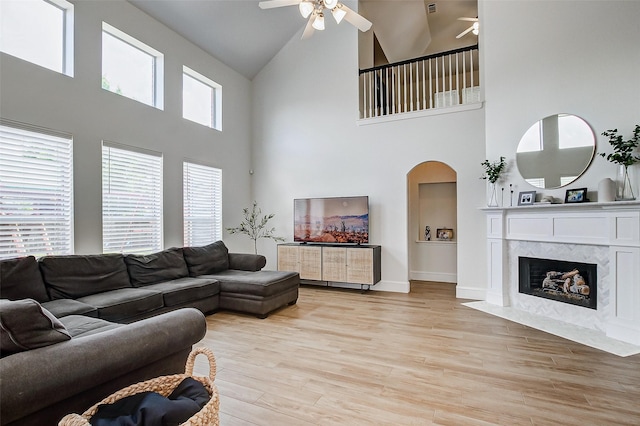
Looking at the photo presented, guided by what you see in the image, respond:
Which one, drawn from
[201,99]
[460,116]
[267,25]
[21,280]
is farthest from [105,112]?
[460,116]

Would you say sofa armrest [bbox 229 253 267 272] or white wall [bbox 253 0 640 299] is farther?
sofa armrest [bbox 229 253 267 272]

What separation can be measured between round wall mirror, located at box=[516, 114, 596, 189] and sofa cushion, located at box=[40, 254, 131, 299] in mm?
5293

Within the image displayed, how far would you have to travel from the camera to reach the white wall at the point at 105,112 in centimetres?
330

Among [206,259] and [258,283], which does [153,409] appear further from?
[206,259]

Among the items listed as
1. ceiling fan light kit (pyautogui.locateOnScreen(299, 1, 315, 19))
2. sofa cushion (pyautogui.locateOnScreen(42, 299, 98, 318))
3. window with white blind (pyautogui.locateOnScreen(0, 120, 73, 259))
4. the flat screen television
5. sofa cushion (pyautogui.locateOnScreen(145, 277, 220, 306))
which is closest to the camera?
sofa cushion (pyautogui.locateOnScreen(42, 299, 98, 318))

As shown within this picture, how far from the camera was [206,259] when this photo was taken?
4.63 m

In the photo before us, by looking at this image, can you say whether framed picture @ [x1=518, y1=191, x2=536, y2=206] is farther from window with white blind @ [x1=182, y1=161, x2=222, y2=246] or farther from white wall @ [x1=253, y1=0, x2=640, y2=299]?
window with white blind @ [x1=182, y1=161, x2=222, y2=246]

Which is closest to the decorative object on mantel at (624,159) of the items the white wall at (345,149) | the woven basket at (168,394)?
the white wall at (345,149)

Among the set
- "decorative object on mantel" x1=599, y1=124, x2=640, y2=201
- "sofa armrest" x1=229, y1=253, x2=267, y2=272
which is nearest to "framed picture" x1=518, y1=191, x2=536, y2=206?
"decorative object on mantel" x1=599, y1=124, x2=640, y2=201

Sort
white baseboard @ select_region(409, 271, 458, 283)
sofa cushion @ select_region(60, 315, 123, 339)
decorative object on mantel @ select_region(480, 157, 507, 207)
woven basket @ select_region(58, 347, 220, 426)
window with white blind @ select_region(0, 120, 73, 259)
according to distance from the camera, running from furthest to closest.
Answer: white baseboard @ select_region(409, 271, 458, 283) < decorative object on mantel @ select_region(480, 157, 507, 207) < window with white blind @ select_region(0, 120, 73, 259) < sofa cushion @ select_region(60, 315, 123, 339) < woven basket @ select_region(58, 347, 220, 426)

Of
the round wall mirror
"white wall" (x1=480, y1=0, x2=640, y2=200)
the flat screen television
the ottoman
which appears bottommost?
the ottoman

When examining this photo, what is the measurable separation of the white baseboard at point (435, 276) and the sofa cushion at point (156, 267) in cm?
442

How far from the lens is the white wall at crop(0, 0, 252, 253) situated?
3297 millimetres

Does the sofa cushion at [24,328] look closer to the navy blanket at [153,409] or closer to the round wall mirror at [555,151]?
the navy blanket at [153,409]
